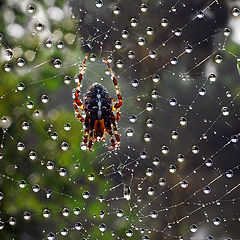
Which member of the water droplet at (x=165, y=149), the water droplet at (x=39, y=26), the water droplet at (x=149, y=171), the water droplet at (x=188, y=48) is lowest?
the water droplet at (x=149, y=171)

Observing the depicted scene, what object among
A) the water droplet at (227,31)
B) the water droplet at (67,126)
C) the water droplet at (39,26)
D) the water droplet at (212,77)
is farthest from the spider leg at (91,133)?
the water droplet at (227,31)

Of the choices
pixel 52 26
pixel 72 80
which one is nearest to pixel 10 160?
pixel 72 80

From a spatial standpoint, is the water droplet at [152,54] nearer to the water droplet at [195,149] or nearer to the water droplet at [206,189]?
the water droplet at [195,149]

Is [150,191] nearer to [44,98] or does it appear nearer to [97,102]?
[97,102]

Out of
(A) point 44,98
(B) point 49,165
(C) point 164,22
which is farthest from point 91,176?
(C) point 164,22

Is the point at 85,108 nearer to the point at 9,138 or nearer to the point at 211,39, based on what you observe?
the point at 9,138

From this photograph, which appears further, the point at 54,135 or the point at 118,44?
the point at 54,135

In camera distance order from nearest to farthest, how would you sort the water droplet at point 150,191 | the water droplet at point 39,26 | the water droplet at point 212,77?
the water droplet at point 39,26 < the water droplet at point 212,77 < the water droplet at point 150,191
